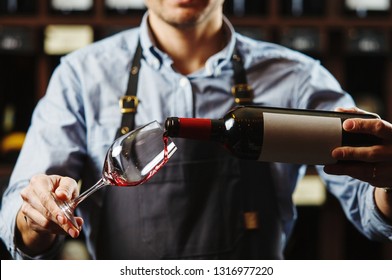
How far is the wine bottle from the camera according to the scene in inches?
30.5

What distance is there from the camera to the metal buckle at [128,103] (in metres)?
1.06

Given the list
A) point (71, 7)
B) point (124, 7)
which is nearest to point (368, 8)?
point (124, 7)

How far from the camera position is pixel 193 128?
76cm

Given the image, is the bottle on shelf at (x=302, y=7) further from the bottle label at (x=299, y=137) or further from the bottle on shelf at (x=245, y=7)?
the bottle label at (x=299, y=137)

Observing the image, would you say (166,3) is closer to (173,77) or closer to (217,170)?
Result: (173,77)

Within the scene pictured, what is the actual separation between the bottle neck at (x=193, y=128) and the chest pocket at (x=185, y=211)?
0.28 metres

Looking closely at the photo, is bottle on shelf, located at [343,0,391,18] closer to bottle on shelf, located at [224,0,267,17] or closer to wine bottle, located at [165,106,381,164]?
bottle on shelf, located at [224,0,267,17]

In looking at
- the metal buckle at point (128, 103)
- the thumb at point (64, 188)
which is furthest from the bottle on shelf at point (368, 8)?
the thumb at point (64, 188)

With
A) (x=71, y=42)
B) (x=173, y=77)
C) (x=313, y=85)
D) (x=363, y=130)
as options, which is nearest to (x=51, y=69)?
(x=71, y=42)

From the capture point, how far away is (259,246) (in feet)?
3.60

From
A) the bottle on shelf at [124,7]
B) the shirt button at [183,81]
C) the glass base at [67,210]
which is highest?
the bottle on shelf at [124,7]

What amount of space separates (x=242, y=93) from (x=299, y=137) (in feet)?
1.06

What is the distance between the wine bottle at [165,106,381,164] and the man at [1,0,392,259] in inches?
9.7

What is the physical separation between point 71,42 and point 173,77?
2.36 ft
